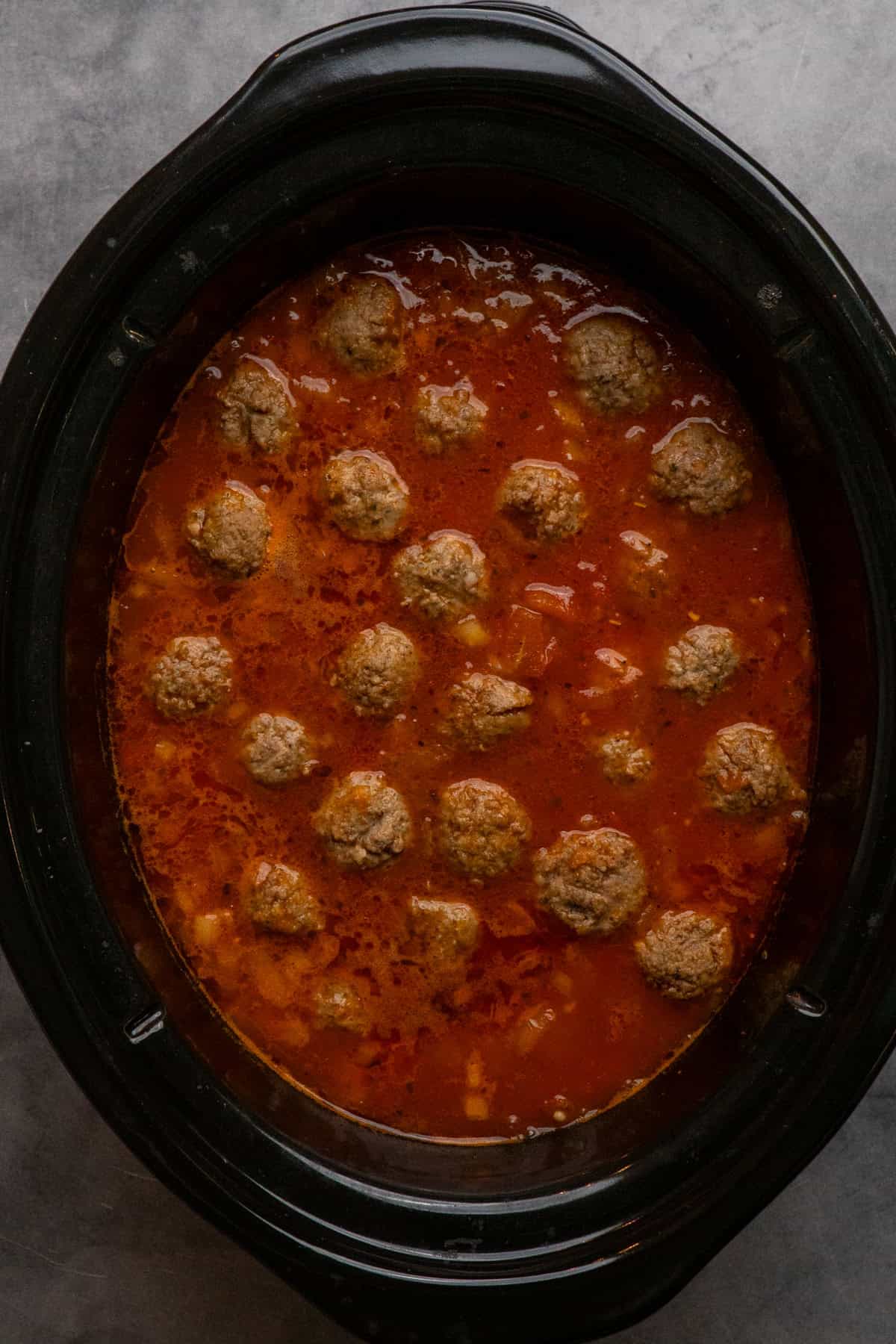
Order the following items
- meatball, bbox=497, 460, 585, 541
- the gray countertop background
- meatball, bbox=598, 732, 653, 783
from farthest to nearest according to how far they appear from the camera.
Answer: the gray countertop background, meatball, bbox=598, 732, 653, 783, meatball, bbox=497, 460, 585, 541

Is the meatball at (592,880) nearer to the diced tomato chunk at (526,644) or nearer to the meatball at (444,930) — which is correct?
the meatball at (444,930)

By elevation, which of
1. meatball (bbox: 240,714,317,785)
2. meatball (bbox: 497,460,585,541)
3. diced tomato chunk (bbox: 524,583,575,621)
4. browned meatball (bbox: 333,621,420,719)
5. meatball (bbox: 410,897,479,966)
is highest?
meatball (bbox: 497,460,585,541)

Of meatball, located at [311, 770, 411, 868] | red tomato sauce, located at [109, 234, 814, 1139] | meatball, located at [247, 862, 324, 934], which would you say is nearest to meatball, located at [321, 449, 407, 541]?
red tomato sauce, located at [109, 234, 814, 1139]

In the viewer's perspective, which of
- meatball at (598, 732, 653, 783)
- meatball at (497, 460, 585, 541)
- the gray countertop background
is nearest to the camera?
meatball at (497, 460, 585, 541)

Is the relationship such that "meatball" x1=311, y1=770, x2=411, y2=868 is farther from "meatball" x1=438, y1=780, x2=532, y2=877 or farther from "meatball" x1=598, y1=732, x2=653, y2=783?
"meatball" x1=598, y1=732, x2=653, y2=783

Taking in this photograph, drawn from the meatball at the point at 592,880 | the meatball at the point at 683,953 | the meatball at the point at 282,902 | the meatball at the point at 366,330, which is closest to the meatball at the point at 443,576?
the meatball at the point at 366,330

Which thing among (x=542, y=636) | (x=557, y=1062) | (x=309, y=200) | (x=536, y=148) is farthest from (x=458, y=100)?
(x=557, y=1062)
